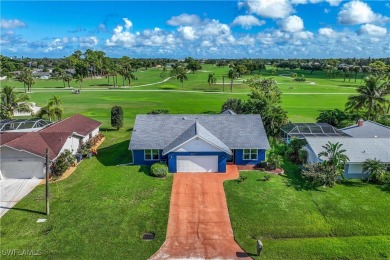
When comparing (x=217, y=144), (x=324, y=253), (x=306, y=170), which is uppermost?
(x=217, y=144)

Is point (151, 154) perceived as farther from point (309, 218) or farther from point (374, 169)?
point (374, 169)

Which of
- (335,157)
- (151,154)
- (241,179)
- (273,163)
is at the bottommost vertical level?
(241,179)

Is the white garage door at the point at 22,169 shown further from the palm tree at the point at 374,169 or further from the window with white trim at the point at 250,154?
the palm tree at the point at 374,169

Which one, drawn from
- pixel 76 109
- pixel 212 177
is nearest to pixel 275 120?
pixel 212 177

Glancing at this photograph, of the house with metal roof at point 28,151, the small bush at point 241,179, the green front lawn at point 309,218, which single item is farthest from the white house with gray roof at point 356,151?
the house with metal roof at point 28,151

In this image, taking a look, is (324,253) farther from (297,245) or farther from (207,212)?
(207,212)

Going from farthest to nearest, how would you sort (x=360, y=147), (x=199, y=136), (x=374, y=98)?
(x=374, y=98) → (x=360, y=147) → (x=199, y=136)

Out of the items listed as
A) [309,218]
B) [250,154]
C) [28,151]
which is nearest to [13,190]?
[28,151]
